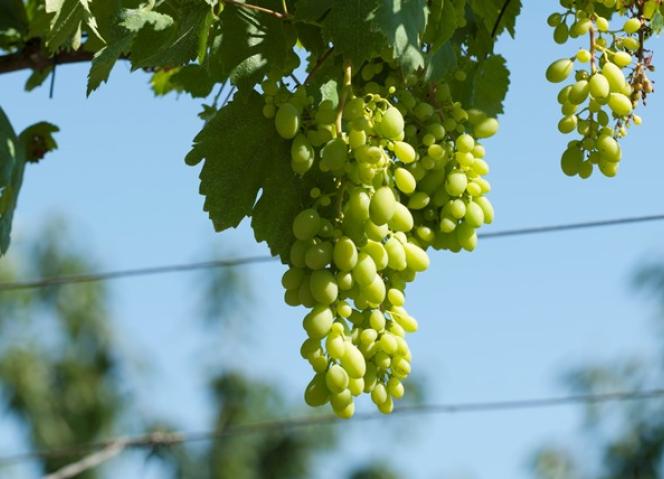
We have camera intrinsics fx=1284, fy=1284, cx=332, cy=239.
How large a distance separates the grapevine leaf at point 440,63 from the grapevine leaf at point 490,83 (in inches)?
5.0

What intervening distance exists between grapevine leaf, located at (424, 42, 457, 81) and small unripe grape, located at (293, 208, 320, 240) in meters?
0.16

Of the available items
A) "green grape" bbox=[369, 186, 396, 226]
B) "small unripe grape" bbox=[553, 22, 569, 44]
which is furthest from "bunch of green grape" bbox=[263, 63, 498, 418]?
"small unripe grape" bbox=[553, 22, 569, 44]

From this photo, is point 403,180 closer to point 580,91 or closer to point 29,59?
point 580,91

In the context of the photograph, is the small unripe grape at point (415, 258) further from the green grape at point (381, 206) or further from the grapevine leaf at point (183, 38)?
the grapevine leaf at point (183, 38)

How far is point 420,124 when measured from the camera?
1120mm

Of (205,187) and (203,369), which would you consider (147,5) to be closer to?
(205,187)

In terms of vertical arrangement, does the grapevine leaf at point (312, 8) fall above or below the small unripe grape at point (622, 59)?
above

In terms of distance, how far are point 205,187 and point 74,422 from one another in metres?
18.2

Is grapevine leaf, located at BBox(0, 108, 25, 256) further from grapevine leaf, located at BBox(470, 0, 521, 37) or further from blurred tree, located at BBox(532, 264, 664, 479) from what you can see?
blurred tree, located at BBox(532, 264, 664, 479)

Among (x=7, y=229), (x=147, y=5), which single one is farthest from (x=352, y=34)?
(x=7, y=229)

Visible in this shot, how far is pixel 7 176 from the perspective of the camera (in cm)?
139

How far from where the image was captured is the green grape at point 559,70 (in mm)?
1097

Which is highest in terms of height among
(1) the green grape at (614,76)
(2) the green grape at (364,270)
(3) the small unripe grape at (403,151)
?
(1) the green grape at (614,76)

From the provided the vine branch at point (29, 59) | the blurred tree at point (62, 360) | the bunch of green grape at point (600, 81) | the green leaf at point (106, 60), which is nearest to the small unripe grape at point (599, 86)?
the bunch of green grape at point (600, 81)
